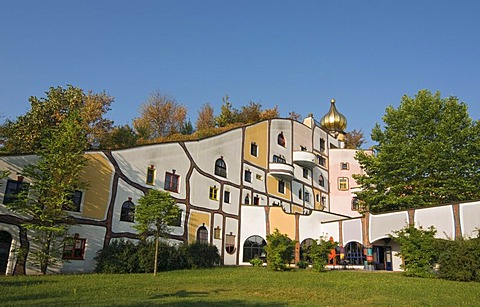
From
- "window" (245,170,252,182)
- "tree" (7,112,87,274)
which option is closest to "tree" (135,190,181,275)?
"tree" (7,112,87,274)

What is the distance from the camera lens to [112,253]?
60.0 ft

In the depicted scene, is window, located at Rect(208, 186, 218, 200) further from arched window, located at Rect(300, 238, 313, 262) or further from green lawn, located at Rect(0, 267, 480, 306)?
green lawn, located at Rect(0, 267, 480, 306)

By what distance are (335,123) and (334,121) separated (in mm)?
215

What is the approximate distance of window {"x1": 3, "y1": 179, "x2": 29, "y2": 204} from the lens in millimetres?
16797

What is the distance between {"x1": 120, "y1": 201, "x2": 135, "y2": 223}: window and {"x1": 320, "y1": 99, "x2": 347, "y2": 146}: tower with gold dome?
24.0m

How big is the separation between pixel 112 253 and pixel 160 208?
2.89 metres

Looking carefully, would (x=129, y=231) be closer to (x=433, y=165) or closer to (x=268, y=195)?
(x=268, y=195)

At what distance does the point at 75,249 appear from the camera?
18.4 meters

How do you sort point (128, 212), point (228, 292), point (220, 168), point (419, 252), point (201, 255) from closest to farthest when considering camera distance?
point (228, 292) < point (419, 252) < point (128, 212) < point (201, 255) < point (220, 168)

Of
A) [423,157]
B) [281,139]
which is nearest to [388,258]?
[423,157]

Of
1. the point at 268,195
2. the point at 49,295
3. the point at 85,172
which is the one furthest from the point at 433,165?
the point at 49,295

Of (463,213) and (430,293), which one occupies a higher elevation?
(463,213)

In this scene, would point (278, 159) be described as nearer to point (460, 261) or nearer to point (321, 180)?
point (321, 180)

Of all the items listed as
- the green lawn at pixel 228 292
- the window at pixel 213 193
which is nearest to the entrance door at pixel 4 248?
the green lawn at pixel 228 292
